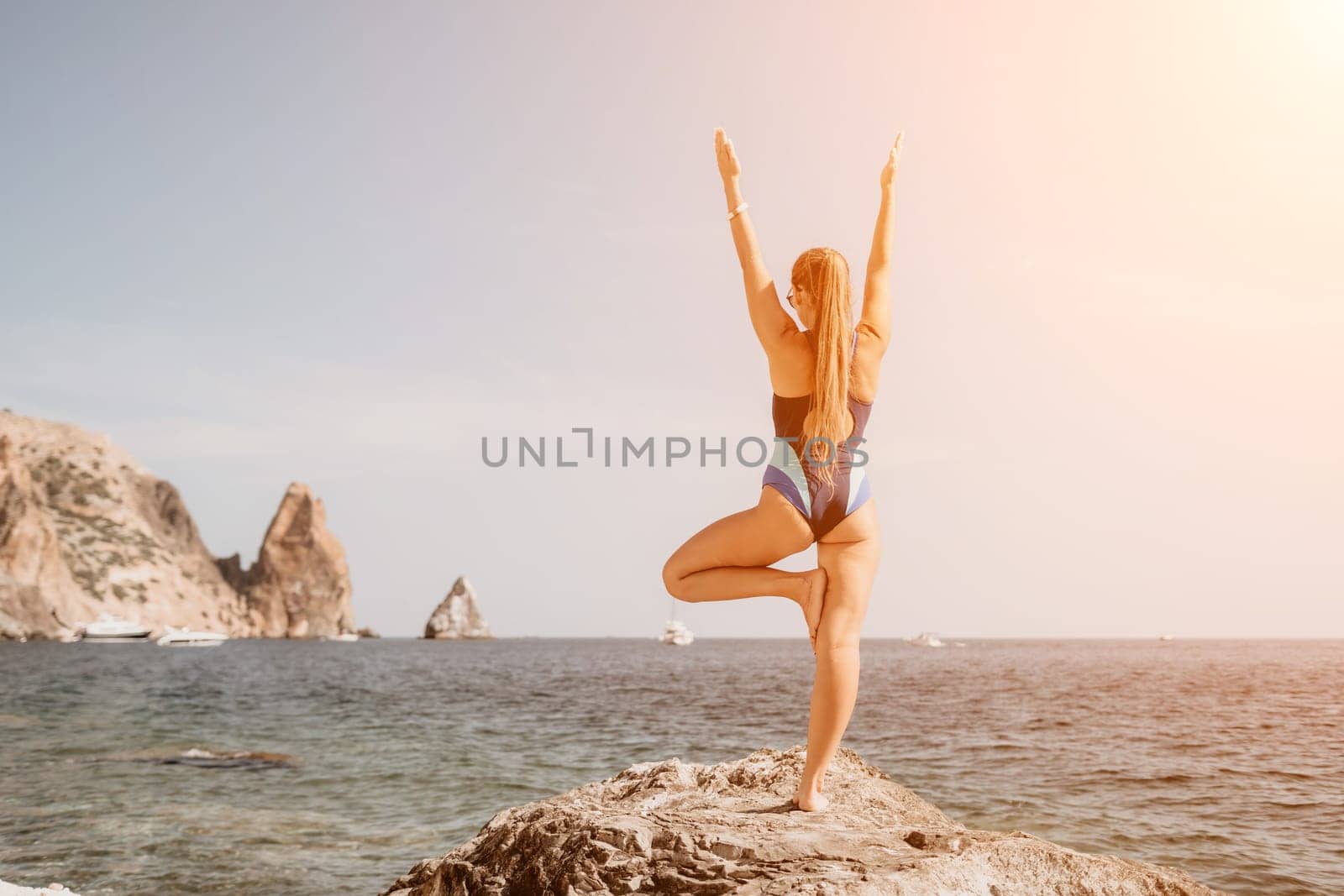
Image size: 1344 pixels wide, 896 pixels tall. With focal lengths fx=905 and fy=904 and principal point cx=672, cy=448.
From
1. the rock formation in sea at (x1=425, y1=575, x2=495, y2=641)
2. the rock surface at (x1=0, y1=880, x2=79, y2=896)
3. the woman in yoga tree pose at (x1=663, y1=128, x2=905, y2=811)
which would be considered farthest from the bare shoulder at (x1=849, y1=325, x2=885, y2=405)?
the rock formation in sea at (x1=425, y1=575, x2=495, y2=641)

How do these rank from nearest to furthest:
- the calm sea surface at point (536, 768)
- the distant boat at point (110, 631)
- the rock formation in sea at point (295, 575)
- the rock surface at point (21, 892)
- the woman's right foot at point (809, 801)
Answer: the woman's right foot at point (809, 801), the rock surface at point (21, 892), the calm sea surface at point (536, 768), the distant boat at point (110, 631), the rock formation in sea at point (295, 575)

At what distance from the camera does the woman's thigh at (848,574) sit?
4242 mm

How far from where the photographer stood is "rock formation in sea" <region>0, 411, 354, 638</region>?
7781 centimetres

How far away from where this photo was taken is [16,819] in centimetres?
1077

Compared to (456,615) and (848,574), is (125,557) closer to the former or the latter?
(456,615)

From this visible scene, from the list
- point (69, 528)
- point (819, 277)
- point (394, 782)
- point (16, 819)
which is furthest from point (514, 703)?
point (69, 528)

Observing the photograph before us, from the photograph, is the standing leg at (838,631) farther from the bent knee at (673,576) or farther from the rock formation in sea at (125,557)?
the rock formation in sea at (125,557)

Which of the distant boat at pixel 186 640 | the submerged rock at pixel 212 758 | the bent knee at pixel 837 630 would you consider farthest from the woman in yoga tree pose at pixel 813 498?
the distant boat at pixel 186 640

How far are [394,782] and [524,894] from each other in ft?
34.6

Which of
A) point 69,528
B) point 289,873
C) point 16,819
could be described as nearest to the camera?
point 289,873

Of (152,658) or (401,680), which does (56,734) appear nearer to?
(401,680)

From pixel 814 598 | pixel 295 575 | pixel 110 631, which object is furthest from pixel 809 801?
pixel 295 575

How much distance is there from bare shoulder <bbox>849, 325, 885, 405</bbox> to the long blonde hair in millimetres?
110

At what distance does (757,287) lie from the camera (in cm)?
429
